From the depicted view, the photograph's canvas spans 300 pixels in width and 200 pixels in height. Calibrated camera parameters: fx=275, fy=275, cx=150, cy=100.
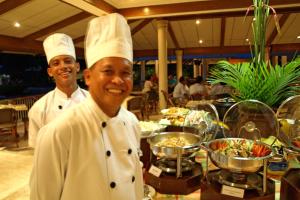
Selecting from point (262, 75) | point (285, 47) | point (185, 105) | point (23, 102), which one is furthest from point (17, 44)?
point (285, 47)

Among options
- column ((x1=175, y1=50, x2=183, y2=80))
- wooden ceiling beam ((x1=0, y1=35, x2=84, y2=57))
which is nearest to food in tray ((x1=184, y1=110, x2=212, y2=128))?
wooden ceiling beam ((x1=0, y1=35, x2=84, y2=57))

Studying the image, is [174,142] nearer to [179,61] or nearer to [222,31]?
[222,31]

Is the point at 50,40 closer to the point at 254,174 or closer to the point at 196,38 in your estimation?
the point at 254,174

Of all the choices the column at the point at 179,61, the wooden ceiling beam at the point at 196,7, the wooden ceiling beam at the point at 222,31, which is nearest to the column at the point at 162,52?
the wooden ceiling beam at the point at 196,7

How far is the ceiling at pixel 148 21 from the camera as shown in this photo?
16.4 feet

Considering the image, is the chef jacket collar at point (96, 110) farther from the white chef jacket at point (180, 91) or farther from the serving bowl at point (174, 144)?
the white chef jacket at point (180, 91)

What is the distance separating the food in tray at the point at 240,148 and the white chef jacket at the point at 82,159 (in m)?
0.50

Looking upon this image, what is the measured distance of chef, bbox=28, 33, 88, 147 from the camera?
163 cm

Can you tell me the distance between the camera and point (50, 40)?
→ 5.52 feet

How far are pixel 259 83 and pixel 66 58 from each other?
1.20 metres

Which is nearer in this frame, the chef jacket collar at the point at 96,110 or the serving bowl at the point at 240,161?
the chef jacket collar at the point at 96,110

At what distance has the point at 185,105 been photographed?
5688 millimetres

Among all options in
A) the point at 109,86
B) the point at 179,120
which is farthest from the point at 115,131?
the point at 179,120

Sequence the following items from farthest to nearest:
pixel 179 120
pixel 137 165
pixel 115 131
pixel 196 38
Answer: pixel 196 38, pixel 179 120, pixel 137 165, pixel 115 131
